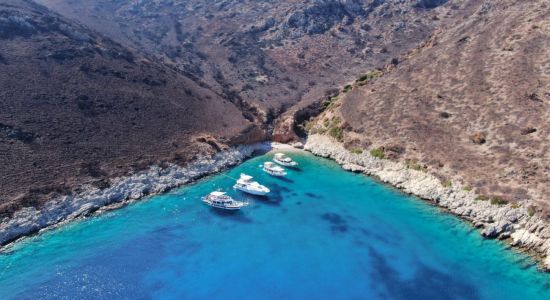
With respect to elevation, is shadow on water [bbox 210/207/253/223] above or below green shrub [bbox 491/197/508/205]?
below

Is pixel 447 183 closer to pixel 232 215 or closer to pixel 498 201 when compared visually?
pixel 498 201

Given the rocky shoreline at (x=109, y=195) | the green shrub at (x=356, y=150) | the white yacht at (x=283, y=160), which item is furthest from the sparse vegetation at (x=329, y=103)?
the rocky shoreline at (x=109, y=195)

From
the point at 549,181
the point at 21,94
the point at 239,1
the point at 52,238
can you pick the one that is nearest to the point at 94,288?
the point at 52,238

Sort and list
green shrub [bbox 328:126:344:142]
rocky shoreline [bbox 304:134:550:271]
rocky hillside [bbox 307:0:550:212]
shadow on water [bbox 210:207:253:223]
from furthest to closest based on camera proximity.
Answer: green shrub [bbox 328:126:344:142] < rocky hillside [bbox 307:0:550:212] < shadow on water [bbox 210:207:253:223] < rocky shoreline [bbox 304:134:550:271]

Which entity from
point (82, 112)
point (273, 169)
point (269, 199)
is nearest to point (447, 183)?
point (269, 199)

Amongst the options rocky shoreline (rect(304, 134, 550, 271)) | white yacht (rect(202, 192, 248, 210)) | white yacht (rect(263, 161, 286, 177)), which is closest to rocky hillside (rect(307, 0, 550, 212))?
rocky shoreline (rect(304, 134, 550, 271))

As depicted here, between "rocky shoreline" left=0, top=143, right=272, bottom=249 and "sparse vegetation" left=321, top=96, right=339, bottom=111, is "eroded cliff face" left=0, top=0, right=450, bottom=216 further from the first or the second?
"sparse vegetation" left=321, top=96, right=339, bottom=111

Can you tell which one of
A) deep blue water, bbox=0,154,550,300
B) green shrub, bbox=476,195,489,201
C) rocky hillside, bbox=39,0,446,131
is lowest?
deep blue water, bbox=0,154,550,300
